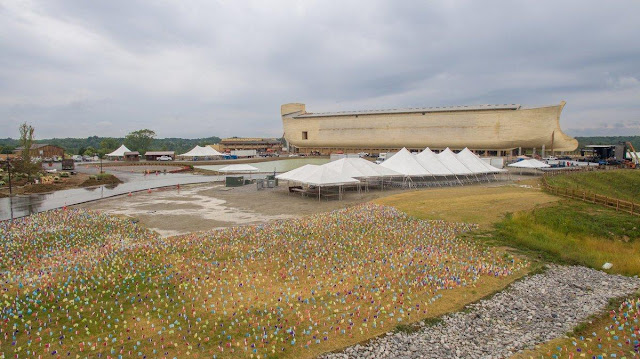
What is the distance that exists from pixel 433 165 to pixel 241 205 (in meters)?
23.4

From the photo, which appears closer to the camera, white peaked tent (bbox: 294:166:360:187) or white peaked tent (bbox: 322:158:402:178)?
white peaked tent (bbox: 294:166:360:187)

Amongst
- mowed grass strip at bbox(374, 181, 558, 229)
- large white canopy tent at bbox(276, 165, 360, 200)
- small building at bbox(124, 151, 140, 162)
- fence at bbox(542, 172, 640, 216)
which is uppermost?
small building at bbox(124, 151, 140, 162)

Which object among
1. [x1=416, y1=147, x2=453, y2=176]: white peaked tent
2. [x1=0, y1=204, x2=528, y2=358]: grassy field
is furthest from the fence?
[x1=416, y1=147, x2=453, y2=176]: white peaked tent

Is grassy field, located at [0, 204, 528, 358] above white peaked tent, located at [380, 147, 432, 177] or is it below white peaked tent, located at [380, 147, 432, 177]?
below

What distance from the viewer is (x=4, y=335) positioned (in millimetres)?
9109

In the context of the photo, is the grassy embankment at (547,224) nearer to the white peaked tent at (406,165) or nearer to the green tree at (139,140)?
the white peaked tent at (406,165)

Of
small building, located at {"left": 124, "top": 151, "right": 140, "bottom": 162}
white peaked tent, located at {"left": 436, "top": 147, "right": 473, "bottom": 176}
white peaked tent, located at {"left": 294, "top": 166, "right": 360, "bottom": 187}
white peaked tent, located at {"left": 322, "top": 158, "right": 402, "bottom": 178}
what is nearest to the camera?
white peaked tent, located at {"left": 294, "top": 166, "right": 360, "bottom": 187}

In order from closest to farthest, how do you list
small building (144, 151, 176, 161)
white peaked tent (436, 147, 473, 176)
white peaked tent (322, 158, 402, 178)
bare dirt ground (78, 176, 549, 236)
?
bare dirt ground (78, 176, 549, 236)
white peaked tent (322, 158, 402, 178)
white peaked tent (436, 147, 473, 176)
small building (144, 151, 176, 161)

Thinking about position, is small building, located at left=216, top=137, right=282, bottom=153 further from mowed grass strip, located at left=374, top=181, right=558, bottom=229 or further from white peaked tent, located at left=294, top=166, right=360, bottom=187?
mowed grass strip, located at left=374, top=181, right=558, bottom=229

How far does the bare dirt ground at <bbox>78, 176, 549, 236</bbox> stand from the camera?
887 inches

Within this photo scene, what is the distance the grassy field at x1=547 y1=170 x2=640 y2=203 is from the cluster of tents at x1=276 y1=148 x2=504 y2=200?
745cm

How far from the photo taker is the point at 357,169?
34688 mm

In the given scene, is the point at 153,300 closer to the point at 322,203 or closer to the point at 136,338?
the point at 136,338

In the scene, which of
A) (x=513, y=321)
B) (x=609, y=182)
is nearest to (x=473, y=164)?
(x=609, y=182)
